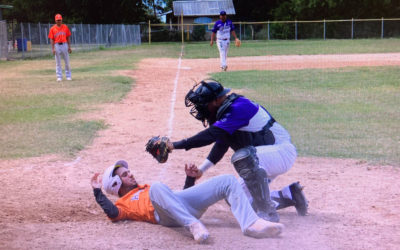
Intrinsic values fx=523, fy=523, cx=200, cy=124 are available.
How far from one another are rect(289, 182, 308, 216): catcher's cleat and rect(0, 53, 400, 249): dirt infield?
9 centimetres

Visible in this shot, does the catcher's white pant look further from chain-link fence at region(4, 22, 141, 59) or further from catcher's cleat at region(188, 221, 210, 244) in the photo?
chain-link fence at region(4, 22, 141, 59)

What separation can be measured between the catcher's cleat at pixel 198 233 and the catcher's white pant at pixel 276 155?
70 cm

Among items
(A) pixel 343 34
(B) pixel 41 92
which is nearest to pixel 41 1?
(A) pixel 343 34

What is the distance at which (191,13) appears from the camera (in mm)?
67562

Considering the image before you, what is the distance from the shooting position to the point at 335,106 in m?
12.0

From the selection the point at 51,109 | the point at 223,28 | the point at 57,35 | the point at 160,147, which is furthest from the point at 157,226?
the point at 223,28

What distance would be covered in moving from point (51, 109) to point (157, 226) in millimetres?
8133

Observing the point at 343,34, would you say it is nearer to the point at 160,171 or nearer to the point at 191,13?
the point at 191,13

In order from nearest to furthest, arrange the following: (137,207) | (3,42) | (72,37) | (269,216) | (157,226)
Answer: (269,216) < (157,226) < (137,207) < (3,42) < (72,37)

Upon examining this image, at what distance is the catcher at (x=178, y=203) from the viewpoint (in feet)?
14.3

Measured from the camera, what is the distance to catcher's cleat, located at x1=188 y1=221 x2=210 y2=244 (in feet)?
13.9

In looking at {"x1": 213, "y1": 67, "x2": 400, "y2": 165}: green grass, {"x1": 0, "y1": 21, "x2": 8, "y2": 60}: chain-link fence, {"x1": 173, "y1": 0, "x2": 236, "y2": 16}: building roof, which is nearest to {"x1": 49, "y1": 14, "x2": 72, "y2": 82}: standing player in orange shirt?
{"x1": 213, "y1": 67, "x2": 400, "y2": 165}: green grass

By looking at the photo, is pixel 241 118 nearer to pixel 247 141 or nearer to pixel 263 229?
pixel 247 141

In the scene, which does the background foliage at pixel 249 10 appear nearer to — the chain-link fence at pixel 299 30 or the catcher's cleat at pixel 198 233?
the chain-link fence at pixel 299 30
